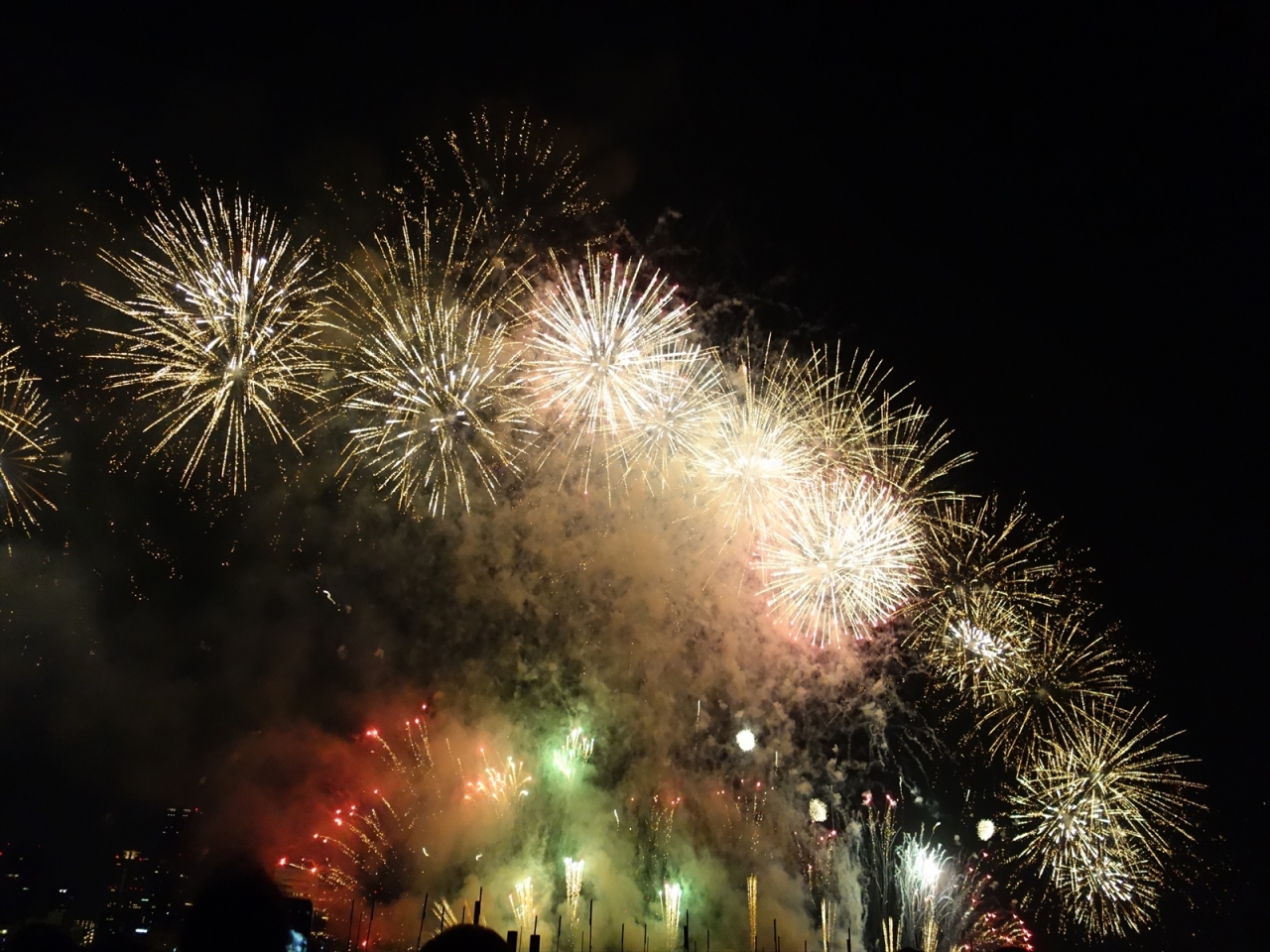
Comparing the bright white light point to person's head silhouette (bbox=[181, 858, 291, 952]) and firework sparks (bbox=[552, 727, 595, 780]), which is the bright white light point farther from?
person's head silhouette (bbox=[181, 858, 291, 952])

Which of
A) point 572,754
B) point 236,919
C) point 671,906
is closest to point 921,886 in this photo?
point 671,906

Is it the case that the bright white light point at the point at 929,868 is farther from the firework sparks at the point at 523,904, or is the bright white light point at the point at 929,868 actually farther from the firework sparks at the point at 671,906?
the firework sparks at the point at 523,904

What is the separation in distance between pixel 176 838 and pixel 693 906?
28745 mm

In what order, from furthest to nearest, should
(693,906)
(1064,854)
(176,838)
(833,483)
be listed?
1. (176,838)
2. (693,906)
3. (1064,854)
4. (833,483)

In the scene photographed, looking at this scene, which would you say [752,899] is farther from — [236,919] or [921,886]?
[236,919]

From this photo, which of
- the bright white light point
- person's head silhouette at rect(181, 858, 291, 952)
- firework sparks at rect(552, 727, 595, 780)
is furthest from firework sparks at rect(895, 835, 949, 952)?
person's head silhouette at rect(181, 858, 291, 952)

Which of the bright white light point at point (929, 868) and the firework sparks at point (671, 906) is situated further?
the firework sparks at point (671, 906)

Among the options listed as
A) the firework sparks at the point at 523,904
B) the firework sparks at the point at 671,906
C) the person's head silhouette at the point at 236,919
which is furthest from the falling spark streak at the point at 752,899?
the person's head silhouette at the point at 236,919

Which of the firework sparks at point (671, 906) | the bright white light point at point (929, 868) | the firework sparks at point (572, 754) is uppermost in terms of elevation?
the firework sparks at point (572, 754)

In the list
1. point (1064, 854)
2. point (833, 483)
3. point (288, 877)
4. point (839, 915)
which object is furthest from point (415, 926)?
point (833, 483)

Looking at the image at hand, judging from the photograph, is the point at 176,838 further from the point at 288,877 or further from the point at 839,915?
the point at 839,915

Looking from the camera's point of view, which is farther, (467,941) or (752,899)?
(752,899)

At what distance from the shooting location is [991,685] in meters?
20.0

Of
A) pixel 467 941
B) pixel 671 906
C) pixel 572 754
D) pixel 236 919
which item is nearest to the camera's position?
pixel 467 941
